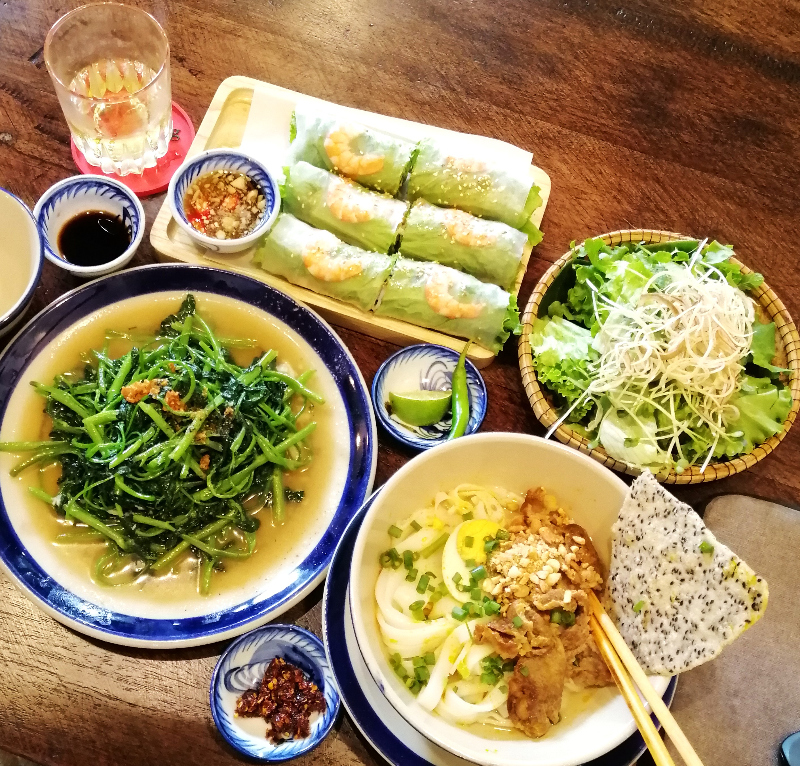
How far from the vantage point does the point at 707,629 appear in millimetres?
1411

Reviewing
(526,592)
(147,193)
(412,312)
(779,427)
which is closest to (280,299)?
(412,312)

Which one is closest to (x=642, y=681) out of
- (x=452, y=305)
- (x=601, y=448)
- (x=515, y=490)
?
(x=515, y=490)

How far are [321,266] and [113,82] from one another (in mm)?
1025

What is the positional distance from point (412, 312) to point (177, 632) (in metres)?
1.22

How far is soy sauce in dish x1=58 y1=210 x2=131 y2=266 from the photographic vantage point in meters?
2.27

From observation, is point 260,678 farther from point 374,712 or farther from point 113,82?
point 113,82

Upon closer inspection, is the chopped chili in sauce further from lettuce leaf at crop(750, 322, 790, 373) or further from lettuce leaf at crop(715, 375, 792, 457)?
lettuce leaf at crop(750, 322, 790, 373)

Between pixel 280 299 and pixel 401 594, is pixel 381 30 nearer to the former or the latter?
pixel 280 299

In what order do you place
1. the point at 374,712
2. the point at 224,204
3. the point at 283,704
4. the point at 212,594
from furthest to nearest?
the point at 224,204 → the point at 212,594 → the point at 283,704 → the point at 374,712

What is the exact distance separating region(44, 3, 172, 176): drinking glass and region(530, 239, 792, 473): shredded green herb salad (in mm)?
1492

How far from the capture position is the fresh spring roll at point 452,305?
7.61ft

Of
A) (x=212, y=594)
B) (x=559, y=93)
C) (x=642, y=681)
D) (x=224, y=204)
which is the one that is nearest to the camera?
(x=642, y=681)

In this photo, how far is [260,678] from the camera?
1908mm

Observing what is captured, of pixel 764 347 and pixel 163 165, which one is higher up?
pixel 764 347
